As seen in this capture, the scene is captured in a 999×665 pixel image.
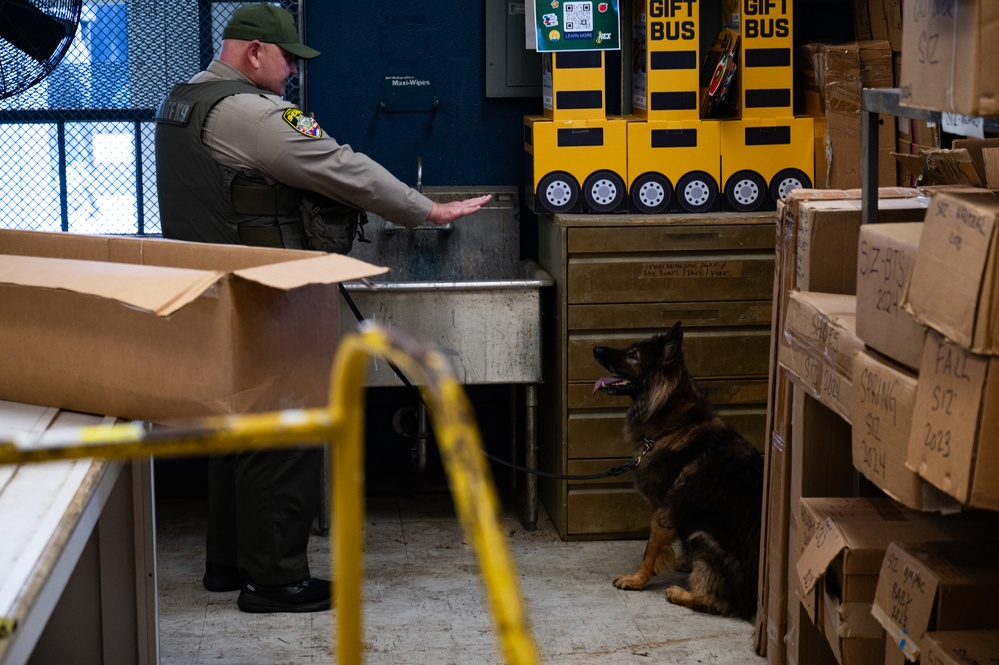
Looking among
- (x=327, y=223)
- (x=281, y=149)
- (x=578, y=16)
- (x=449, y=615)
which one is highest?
(x=578, y=16)

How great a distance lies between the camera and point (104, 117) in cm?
486

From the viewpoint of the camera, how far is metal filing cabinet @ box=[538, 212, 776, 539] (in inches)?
170

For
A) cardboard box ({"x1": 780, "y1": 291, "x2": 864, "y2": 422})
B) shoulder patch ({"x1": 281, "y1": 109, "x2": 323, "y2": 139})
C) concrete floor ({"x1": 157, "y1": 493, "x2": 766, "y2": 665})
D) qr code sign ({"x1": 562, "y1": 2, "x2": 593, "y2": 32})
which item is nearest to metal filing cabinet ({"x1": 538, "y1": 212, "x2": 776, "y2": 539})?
concrete floor ({"x1": 157, "y1": 493, "x2": 766, "y2": 665})

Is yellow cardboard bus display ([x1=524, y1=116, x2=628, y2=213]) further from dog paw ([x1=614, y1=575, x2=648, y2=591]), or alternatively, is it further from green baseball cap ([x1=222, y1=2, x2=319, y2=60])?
dog paw ([x1=614, y1=575, x2=648, y2=591])

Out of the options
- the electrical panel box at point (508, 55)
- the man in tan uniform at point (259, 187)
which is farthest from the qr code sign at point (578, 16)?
the man in tan uniform at point (259, 187)

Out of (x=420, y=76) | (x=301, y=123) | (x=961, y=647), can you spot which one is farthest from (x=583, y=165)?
(x=961, y=647)

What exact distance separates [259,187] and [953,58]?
2.44 m

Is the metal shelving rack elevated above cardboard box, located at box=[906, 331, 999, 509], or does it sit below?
above

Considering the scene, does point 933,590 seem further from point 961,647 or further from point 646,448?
point 646,448

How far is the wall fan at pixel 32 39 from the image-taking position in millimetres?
3596

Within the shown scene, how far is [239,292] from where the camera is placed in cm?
226

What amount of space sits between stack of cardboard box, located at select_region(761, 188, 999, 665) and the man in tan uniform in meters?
1.49

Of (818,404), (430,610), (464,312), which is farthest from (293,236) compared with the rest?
(818,404)

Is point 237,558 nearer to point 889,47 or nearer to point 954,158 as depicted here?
point 954,158
